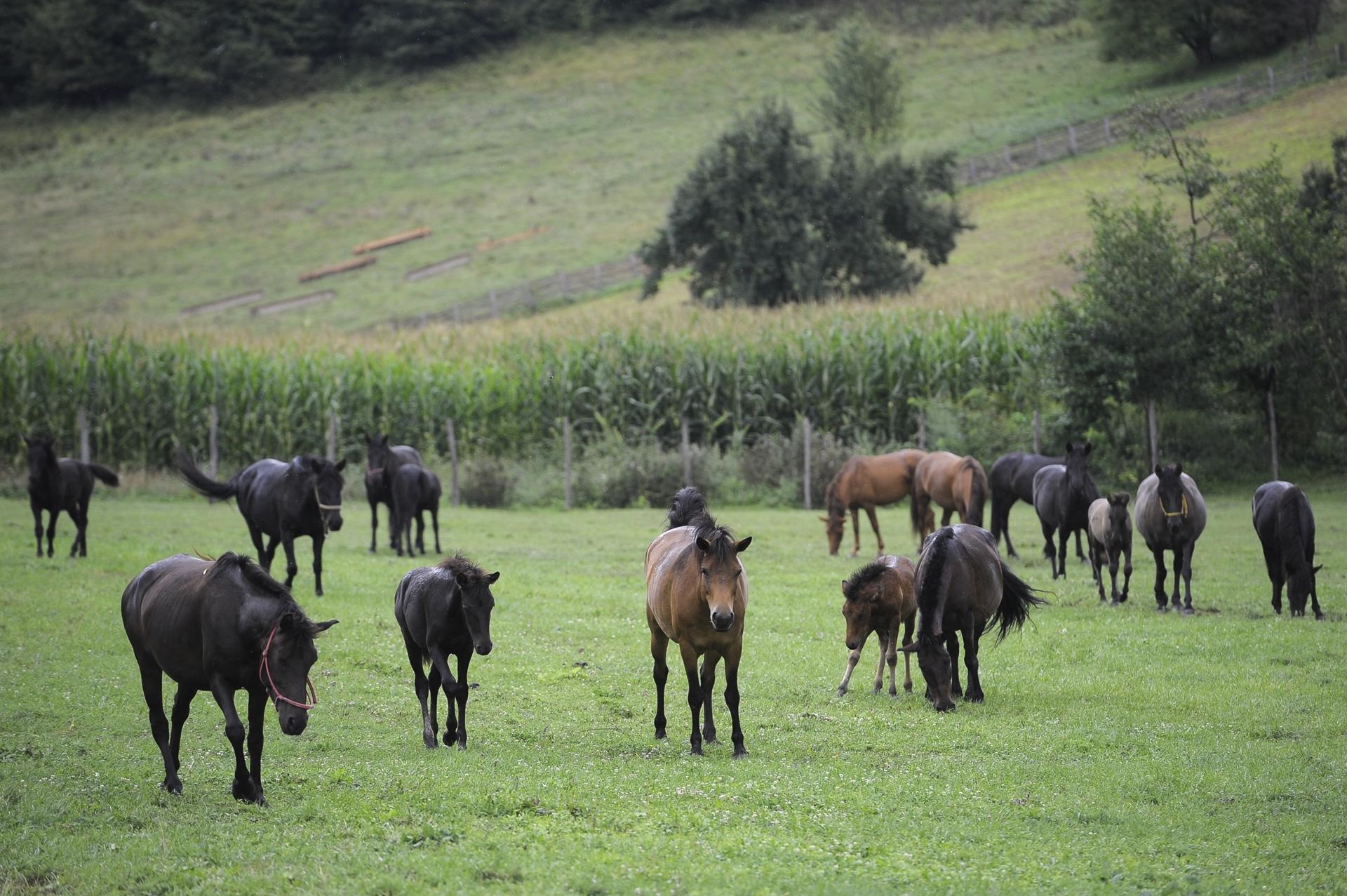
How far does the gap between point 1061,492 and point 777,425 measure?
1495 centimetres

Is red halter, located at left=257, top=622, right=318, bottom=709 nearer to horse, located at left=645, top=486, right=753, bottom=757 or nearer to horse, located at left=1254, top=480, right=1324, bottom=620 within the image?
horse, located at left=645, top=486, right=753, bottom=757

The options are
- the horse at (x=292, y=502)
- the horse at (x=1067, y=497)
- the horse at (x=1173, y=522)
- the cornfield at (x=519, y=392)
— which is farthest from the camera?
the cornfield at (x=519, y=392)

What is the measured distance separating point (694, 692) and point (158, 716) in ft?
12.8

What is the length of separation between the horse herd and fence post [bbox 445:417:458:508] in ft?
30.3

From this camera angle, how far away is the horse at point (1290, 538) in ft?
49.2

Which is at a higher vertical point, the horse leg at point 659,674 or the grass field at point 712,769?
the horse leg at point 659,674

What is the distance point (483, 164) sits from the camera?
78375mm

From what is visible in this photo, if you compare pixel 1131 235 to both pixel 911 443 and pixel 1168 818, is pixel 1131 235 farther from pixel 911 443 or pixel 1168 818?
pixel 1168 818

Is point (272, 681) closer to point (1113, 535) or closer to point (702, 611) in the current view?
point (702, 611)

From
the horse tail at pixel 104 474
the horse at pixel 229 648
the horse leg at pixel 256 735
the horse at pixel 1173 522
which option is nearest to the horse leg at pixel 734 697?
the horse at pixel 229 648

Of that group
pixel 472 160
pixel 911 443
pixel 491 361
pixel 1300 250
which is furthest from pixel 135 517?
pixel 472 160

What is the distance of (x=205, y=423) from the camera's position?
33.4m

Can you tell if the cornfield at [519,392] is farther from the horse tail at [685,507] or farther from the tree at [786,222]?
the horse tail at [685,507]

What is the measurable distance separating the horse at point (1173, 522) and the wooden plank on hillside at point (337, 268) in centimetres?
5357
